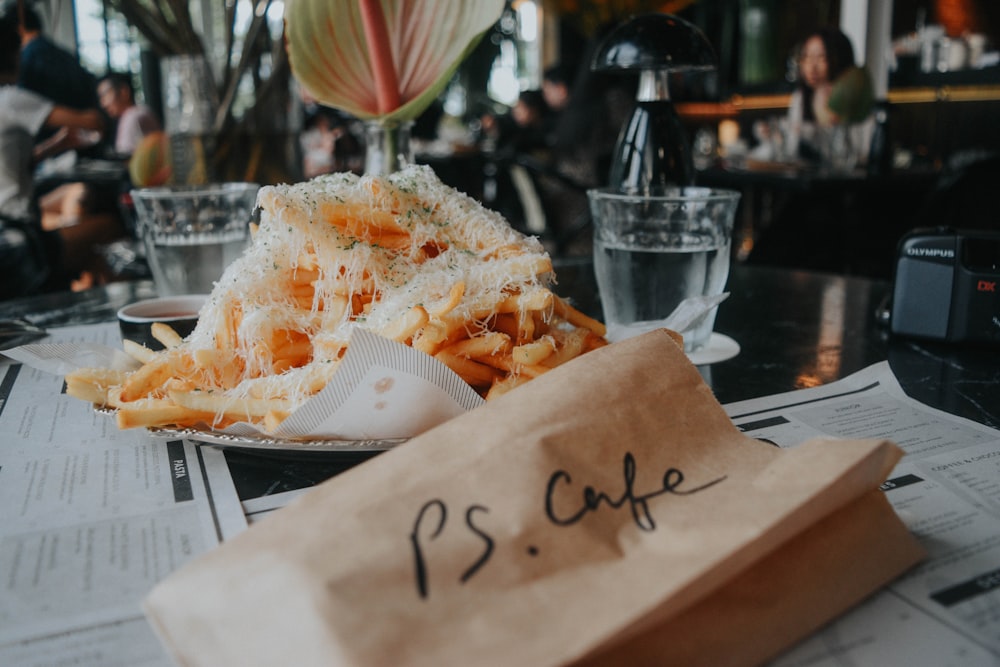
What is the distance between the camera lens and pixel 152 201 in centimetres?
114

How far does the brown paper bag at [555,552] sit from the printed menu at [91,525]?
10 cm

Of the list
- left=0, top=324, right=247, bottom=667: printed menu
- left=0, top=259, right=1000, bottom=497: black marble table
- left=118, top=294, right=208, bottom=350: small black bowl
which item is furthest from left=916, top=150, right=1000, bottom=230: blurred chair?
left=0, top=324, right=247, bottom=667: printed menu

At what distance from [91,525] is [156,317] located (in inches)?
15.8

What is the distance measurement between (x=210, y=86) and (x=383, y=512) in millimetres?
1522

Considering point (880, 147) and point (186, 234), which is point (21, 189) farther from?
point (880, 147)

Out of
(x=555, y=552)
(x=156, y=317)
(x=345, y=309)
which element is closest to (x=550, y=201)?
(x=156, y=317)

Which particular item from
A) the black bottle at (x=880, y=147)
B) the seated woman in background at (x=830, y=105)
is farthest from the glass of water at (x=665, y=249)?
the seated woman in background at (x=830, y=105)

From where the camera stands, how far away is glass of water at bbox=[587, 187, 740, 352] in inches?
37.9

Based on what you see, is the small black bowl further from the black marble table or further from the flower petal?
the flower petal

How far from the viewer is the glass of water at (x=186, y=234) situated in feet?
3.76

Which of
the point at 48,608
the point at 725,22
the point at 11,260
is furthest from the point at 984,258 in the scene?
the point at 725,22

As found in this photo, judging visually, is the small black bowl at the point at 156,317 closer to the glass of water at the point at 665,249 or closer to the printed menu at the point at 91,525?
the printed menu at the point at 91,525

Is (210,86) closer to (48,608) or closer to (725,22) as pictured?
(48,608)

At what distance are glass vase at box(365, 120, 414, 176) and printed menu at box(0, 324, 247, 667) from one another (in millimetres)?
551
